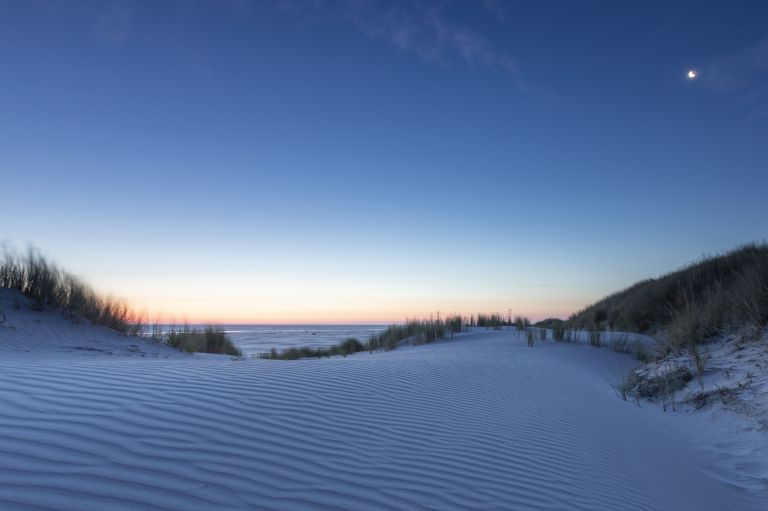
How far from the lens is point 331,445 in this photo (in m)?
2.79

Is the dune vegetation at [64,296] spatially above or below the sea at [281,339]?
above

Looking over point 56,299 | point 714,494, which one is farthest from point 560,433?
point 56,299

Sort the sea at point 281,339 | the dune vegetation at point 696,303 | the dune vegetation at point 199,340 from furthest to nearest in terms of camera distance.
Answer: the sea at point 281,339
the dune vegetation at point 199,340
the dune vegetation at point 696,303

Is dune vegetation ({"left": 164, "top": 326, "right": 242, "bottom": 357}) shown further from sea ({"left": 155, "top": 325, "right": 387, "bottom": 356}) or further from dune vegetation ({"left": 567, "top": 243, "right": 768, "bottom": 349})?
dune vegetation ({"left": 567, "top": 243, "right": 768, "bottom": 349})

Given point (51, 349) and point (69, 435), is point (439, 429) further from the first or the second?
point (51, 349)

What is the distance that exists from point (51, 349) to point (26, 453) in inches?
250

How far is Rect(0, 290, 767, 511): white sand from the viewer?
78.0 inches

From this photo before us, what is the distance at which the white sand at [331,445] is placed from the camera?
198 centimetres

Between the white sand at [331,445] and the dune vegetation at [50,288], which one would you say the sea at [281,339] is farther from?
the white sand at [331,445]

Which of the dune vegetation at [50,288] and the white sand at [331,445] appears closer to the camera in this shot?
the white sand at [331,445]

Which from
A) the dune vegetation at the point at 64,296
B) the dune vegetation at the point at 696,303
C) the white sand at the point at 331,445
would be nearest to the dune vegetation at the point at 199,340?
the dune vegetation at the point at 64,296

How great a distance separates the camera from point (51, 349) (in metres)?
7.12

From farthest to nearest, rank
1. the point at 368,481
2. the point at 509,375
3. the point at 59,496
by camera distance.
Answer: the point at 509,375, the point at 368,481, the point at 59,496

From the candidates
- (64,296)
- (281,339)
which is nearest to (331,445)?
(64,296)
